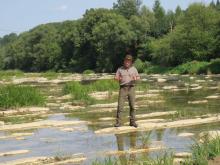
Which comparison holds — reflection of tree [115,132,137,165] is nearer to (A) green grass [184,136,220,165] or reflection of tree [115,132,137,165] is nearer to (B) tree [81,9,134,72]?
(A) green grass [184,136,220,165]

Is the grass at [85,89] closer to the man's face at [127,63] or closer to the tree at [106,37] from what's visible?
the man's face at [127,63]

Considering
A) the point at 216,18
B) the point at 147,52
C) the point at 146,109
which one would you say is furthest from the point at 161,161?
the point at 147,52

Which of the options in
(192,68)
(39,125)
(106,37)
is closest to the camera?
(39,125)

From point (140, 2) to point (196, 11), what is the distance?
6899cm

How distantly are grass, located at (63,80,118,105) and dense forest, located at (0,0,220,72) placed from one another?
46684mm

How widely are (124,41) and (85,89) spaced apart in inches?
3003

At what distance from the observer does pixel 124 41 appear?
113 meters

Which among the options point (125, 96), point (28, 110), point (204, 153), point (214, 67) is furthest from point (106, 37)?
point (204, 153)

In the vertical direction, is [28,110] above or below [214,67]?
below

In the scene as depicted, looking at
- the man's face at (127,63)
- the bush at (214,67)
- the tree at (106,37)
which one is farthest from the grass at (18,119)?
the tree at (106,37)

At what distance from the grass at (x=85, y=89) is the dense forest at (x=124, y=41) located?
4668 cm

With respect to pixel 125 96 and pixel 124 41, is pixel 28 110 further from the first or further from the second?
pixel 124 41

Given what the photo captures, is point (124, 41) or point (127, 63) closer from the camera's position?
point (127, 63)

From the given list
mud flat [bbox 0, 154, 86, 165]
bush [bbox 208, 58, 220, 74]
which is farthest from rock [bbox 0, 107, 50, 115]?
bush [bbox 208, 58, 220, 74]
